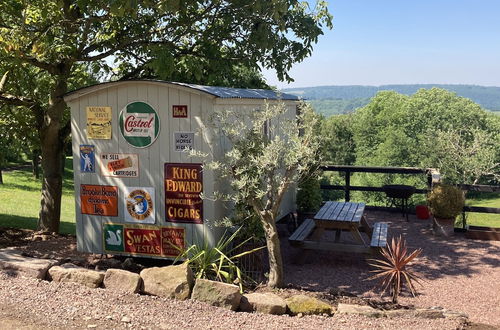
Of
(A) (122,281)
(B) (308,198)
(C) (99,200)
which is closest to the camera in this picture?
(A) (122,281)

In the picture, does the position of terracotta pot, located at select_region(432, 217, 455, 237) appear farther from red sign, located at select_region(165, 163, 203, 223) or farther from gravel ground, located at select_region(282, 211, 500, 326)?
red sign, located at select_region(165, 163, 203, 223)

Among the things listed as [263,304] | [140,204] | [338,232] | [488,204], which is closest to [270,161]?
[263,304]

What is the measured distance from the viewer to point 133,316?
5.34 meters

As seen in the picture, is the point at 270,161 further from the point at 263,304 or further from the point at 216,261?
the point at 216,261

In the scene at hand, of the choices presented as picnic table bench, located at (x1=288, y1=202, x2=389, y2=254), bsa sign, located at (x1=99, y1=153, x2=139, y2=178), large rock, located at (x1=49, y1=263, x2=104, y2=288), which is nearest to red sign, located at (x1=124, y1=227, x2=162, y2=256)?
bsa sign, located at (x1=99, y1=153, x2=139, y2=178)

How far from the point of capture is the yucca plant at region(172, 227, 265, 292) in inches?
265

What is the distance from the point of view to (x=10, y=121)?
35.6 feet

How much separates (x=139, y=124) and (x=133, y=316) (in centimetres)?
325

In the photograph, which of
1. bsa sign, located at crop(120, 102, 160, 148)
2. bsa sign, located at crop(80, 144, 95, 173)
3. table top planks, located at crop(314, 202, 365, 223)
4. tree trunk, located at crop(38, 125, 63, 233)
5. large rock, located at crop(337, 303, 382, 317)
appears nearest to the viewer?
large rock, located at crop(337, 303, 382, 317)

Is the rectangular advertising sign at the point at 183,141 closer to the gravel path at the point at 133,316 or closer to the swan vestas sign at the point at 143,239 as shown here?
the swan vestas sign at the point at 143,239

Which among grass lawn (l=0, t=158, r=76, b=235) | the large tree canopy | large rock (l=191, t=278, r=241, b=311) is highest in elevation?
the large tree canopy

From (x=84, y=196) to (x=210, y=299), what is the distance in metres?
3.37

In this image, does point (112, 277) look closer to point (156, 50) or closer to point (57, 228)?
point (156, 50)

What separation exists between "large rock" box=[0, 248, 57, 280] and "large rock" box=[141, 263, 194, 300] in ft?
4.33
